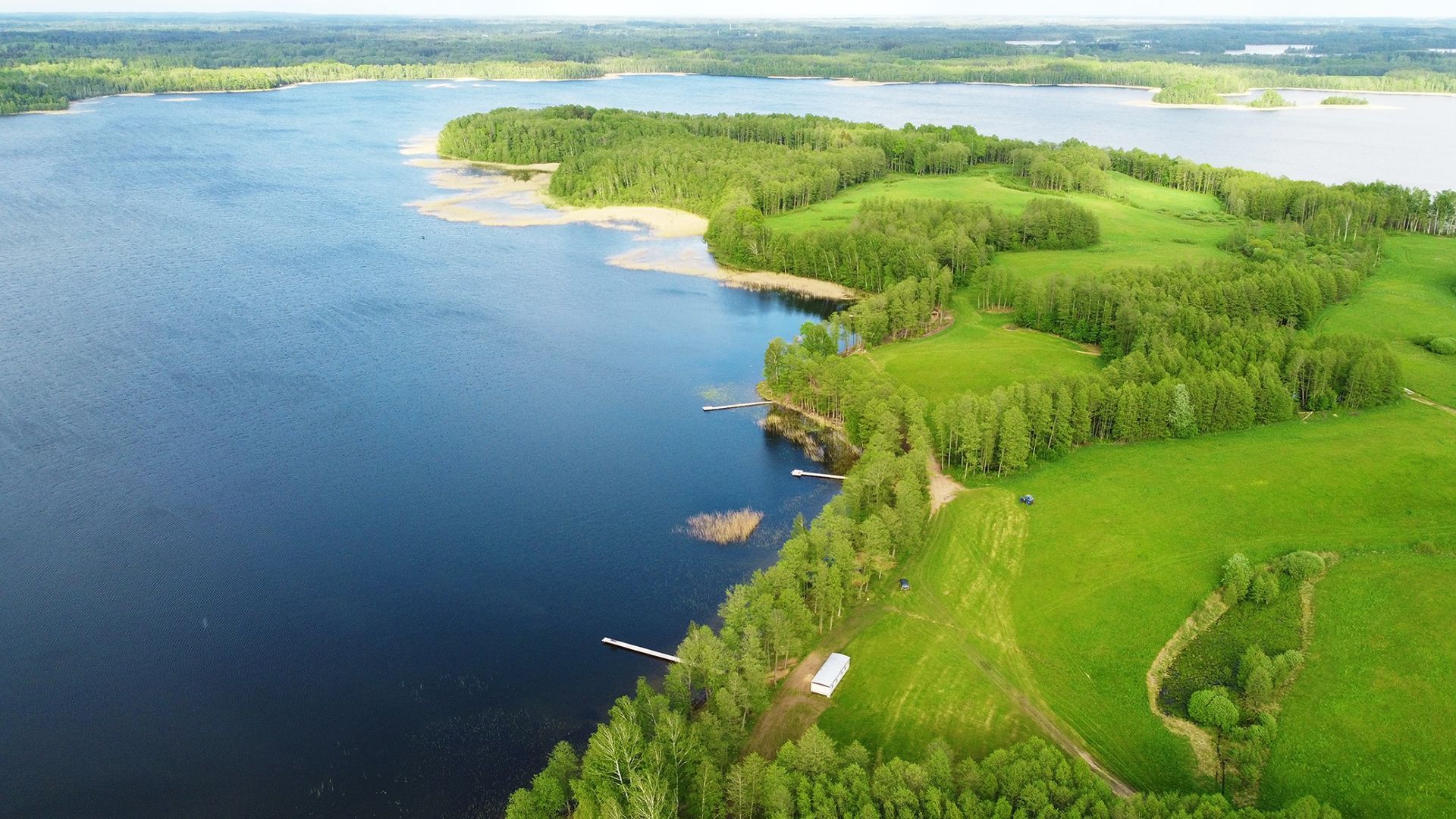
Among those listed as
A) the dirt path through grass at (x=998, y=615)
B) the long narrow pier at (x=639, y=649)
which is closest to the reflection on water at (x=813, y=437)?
the dirt path through grass at (x=998, y=615)

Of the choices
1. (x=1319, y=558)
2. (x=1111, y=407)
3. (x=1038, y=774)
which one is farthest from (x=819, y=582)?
(x=1111, y=407)

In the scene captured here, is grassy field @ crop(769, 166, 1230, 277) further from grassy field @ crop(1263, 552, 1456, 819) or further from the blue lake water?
grassy field @ crop(1263, 552, 1456, 819)

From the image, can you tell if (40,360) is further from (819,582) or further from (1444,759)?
(1444,759)

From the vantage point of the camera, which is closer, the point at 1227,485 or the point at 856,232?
the point at 1227,485

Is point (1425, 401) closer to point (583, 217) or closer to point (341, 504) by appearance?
point (341, 504)

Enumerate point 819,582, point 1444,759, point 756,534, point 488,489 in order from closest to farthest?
point 1444,759, point 819,582, point 756,534, point 488,489

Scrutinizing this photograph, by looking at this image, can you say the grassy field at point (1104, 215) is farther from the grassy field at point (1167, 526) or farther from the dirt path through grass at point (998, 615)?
the dirt path through grass at point (998, 615)
